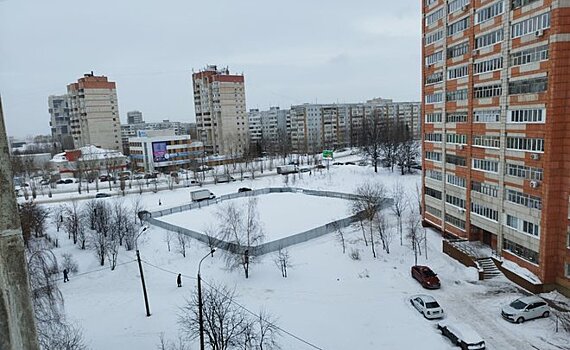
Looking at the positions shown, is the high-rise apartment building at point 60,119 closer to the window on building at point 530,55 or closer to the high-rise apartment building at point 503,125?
the high-rise apartment building at point 503,125

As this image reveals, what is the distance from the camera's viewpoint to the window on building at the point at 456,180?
21.6 metres

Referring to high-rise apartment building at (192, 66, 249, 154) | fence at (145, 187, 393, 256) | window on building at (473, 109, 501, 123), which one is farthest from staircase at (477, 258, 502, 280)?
high-rise apartment building at (192, 66, 249, 154)

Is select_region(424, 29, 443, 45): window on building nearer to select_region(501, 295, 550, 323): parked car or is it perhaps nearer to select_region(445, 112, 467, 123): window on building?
select_region(445, 112, 467, 123): window on building

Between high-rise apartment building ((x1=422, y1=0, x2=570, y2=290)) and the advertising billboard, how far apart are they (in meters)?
40.1

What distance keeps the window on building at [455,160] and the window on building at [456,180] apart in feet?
2.33

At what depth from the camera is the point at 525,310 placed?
14.4 m

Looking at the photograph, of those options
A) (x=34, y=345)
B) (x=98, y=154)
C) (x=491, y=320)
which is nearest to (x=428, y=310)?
(x=491, y=320)

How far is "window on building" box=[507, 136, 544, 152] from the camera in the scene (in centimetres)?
1630

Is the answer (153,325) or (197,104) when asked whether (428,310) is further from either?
(197,104)

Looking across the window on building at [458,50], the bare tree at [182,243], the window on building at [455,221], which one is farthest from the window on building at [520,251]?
the bare tree at [182,243]

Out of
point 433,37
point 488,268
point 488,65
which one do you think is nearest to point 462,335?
point 488,268

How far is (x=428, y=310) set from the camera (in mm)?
14820

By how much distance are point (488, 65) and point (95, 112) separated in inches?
2386

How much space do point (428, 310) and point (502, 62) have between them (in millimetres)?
10829
